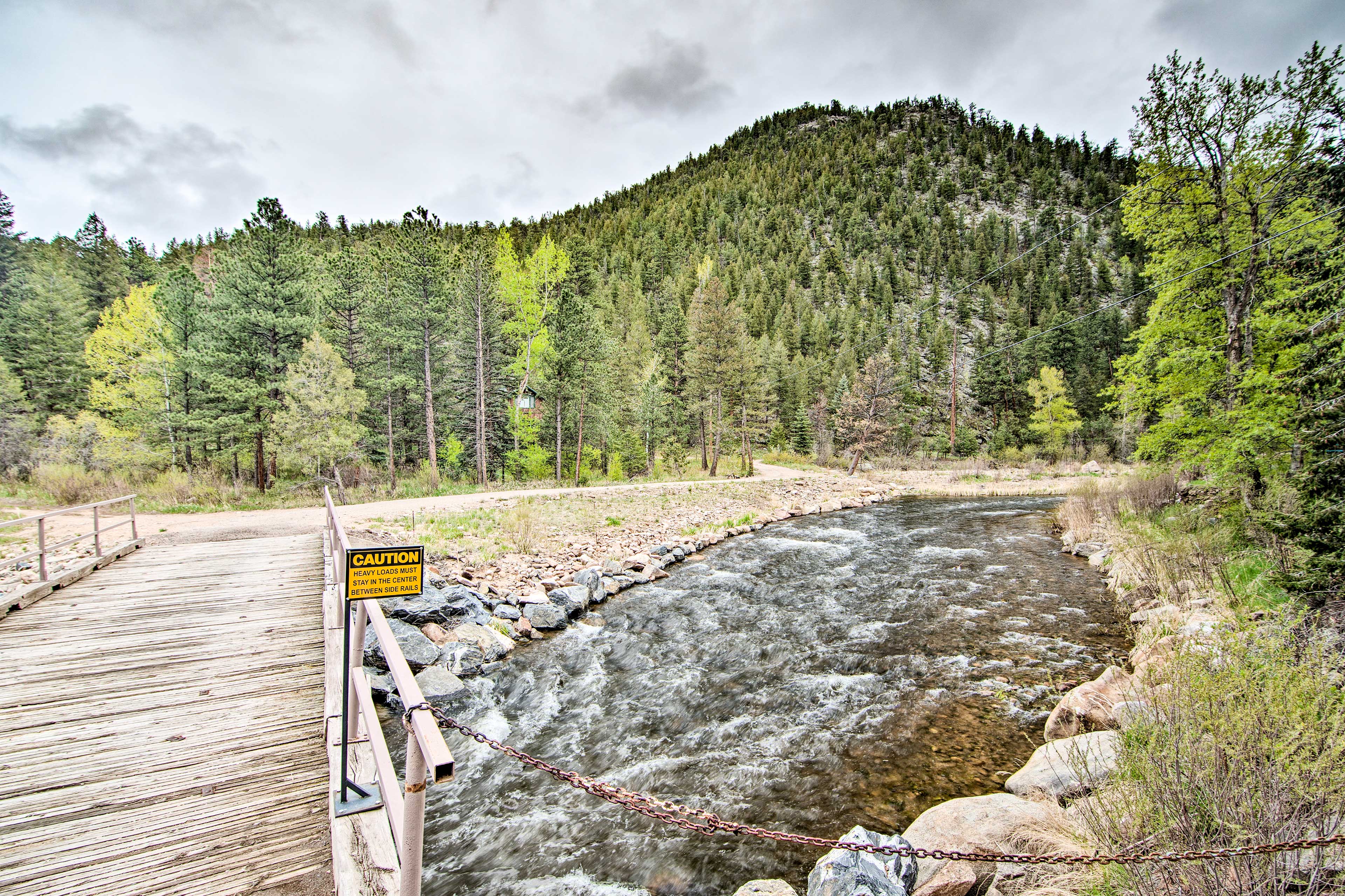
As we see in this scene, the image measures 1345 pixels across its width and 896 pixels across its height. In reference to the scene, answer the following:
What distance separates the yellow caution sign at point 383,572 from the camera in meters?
2.70

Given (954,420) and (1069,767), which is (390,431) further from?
(954,420)

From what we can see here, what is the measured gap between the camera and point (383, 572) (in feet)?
9.05

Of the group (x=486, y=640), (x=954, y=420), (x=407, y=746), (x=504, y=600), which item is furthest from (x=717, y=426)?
(x=407, y=746)

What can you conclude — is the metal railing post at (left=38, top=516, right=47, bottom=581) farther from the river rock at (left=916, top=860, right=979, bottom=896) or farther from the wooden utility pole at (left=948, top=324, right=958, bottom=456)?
the wooden utility pole at (left=948, top=324, right=958, bottom=456)

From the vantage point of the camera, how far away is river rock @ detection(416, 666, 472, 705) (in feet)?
23.0

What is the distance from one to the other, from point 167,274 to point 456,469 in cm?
1924

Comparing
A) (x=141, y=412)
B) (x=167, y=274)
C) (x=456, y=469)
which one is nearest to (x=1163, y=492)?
(x=456, y=469)

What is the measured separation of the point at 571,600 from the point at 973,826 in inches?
299

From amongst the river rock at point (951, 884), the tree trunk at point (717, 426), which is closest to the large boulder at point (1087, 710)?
the river rock at point (951, 884)

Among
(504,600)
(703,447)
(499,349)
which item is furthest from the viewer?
(703,447)

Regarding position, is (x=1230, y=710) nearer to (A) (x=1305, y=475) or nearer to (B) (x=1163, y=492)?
(A) (x=1305, y=475)

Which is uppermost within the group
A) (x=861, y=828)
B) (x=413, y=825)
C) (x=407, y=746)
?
(x=413, y=825)

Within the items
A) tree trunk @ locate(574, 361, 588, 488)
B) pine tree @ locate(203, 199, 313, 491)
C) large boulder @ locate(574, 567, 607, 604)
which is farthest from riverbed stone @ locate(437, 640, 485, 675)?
pine tree @ locate(203, 199, 313, 491)

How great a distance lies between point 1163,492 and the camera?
1420 cm
